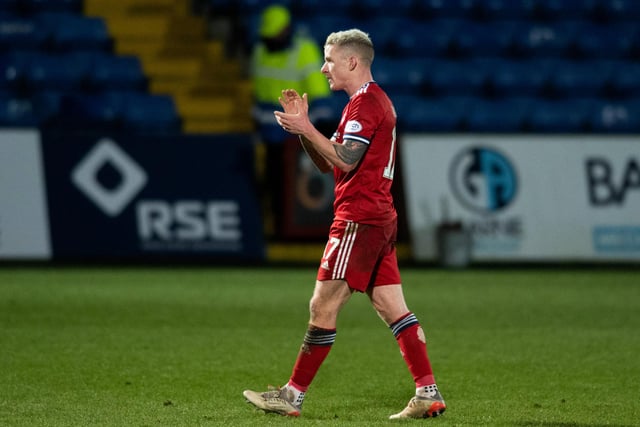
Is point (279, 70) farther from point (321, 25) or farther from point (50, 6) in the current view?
point (50, 6)

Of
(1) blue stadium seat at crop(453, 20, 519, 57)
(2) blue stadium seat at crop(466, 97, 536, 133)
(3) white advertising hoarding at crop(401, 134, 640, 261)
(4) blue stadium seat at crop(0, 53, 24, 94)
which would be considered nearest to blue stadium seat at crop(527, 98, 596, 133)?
(2) blue stadium seat at crop(466, 97, 536, 133)

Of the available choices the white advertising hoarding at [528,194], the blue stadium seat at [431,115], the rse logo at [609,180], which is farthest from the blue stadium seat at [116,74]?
the rse logo at [609,180]

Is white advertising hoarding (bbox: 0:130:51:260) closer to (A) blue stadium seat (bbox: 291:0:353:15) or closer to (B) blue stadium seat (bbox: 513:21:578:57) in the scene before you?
(A) blue stadium seat (bbox: 291:0:353:15)

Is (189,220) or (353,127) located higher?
(353,127)

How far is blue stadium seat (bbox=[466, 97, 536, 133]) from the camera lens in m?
17.4

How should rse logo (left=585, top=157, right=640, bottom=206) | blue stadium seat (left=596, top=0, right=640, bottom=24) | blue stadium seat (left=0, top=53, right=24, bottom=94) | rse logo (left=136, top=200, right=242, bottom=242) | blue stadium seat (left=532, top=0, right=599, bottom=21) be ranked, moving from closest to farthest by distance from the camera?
rse logo (left=136, top=200, right=242, bottom=242)
rse logo (left=585, top=157, right=640, bottom=206)
blue stadium seat (left=0, top=53, right=24, bottom=94)
blue stadium seat (left=532, top=0, right=599, bottom=21)
blue stadium seat (left=596, top=0, right=640, bottom=24)

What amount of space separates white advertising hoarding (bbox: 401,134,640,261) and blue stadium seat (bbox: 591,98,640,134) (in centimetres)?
247

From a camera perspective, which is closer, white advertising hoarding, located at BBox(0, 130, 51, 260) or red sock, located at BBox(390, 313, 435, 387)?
red sock, located at BBox(390, 313, 435, 387)

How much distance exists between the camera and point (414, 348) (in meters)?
6.06

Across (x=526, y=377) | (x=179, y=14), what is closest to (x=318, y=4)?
(x=179, y=14)

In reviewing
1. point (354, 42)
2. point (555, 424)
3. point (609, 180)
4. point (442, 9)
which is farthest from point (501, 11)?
point (555, 424)

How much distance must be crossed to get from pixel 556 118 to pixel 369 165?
1240 cm

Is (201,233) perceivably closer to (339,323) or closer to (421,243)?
(421,243)

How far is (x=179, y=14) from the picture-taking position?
18.5 meters
